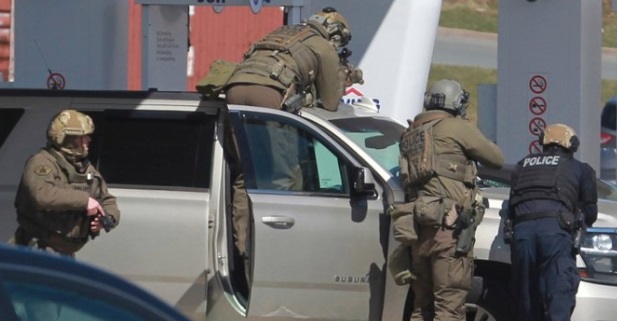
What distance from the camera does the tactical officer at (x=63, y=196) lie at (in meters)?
6.29

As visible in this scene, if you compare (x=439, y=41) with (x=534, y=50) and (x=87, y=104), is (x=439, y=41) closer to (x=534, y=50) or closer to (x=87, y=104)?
(x=534, y=50)

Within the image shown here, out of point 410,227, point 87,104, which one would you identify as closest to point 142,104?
point 87,104

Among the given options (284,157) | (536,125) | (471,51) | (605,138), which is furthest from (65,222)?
(471,51)

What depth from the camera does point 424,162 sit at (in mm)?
6652

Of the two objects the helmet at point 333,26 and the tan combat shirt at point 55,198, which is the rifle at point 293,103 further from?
the tan combat shirt at point 55,198

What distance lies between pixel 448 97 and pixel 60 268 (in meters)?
4.37

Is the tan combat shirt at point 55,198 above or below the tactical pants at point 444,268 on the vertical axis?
above

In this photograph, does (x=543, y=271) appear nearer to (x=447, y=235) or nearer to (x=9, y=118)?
(x=447, y=235)

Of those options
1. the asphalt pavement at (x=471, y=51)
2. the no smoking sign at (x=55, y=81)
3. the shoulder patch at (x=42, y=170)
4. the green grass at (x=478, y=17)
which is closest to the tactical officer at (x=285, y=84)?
the shoulder patch at (x=42, y=170)

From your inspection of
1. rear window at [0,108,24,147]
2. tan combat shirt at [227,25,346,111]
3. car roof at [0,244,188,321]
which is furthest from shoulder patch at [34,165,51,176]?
car roof at [0,244,188,321]

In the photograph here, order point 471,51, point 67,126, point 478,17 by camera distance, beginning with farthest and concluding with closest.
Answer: point 478,17, point 471,51, point 67,126

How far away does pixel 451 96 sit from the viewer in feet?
22.7

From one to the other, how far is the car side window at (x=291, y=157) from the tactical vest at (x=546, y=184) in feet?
3.52

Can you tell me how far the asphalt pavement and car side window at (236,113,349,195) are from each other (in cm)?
2602
